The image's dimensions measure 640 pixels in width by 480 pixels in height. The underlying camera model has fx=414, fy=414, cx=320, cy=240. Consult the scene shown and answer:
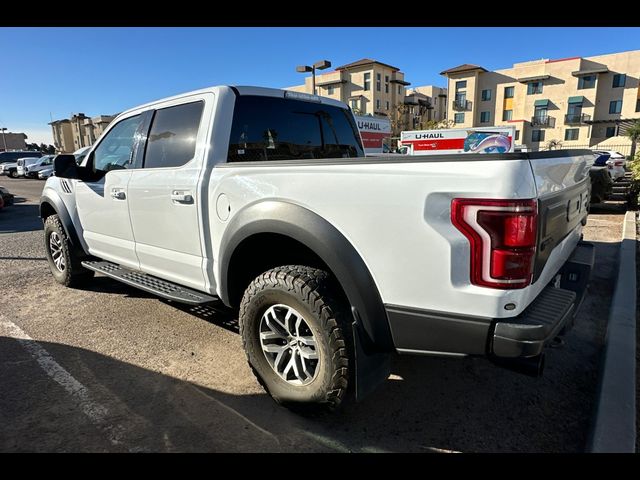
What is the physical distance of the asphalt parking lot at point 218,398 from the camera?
7.64ft

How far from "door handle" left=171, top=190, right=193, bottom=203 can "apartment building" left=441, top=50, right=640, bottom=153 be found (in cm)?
4878

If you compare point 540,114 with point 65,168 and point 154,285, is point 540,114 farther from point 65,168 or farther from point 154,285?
point 154,285

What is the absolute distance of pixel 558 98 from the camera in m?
48.5

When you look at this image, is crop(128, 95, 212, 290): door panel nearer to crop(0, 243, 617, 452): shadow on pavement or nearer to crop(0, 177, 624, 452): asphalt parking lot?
crop(0, 177, 624, 452): asphalt parking lot

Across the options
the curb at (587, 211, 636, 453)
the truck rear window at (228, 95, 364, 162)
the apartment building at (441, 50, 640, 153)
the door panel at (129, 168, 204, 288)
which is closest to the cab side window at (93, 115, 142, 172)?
the door panel at (129, 168, 204, 288)

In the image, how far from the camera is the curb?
7.04 ft

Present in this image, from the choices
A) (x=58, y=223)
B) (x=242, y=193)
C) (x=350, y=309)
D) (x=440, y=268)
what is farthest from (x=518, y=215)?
(x=58, y=223)

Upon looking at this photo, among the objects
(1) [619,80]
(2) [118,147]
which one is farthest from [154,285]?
(1) [619,80]

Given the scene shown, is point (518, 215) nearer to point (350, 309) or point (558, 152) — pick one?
point (558, 152)

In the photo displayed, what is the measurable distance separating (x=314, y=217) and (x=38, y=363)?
2.61 metres

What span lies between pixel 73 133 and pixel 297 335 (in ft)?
352

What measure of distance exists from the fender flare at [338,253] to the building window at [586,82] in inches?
2209

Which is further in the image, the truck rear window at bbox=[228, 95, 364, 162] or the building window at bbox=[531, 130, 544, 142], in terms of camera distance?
the building window at bbox=[531, 130, 544, 142]

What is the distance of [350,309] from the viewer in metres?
2.25
